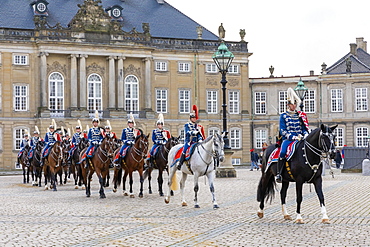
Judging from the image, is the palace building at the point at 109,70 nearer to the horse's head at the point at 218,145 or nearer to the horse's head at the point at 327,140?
the horse's head at the point at 218,145

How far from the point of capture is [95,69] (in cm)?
5650

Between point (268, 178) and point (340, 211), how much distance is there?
85.1 inches

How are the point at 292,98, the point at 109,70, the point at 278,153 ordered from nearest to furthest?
the point at 278,153 < the point at 292,98 < the point at 109,70

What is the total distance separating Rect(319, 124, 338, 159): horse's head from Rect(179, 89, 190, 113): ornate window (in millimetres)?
47308

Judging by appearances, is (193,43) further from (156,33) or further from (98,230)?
(98,230)

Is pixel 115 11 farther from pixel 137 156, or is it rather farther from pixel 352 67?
pixel 137 156

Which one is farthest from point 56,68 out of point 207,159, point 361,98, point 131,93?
point 207,159

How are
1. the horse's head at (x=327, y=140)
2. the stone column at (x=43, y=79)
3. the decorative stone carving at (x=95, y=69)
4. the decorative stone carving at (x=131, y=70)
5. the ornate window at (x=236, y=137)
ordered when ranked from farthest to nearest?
the ornate window at (x=236, y=137) → the decorative stone carving at (x=131, y=70) → the decorative stone carving at (x=95, y=69) → the stone column at (x=43, y=79) → the horse's head at (x=327, y=140)

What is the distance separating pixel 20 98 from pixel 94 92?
6.48m

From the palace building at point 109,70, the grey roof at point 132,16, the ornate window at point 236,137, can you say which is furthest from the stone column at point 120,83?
the ornate window at point 236,137

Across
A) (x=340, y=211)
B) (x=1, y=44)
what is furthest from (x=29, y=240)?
(x=1, y=44)

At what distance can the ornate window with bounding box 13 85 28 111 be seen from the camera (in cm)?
5406

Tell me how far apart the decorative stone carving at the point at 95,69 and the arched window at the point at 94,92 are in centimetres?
38

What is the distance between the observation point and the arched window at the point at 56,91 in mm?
54972
